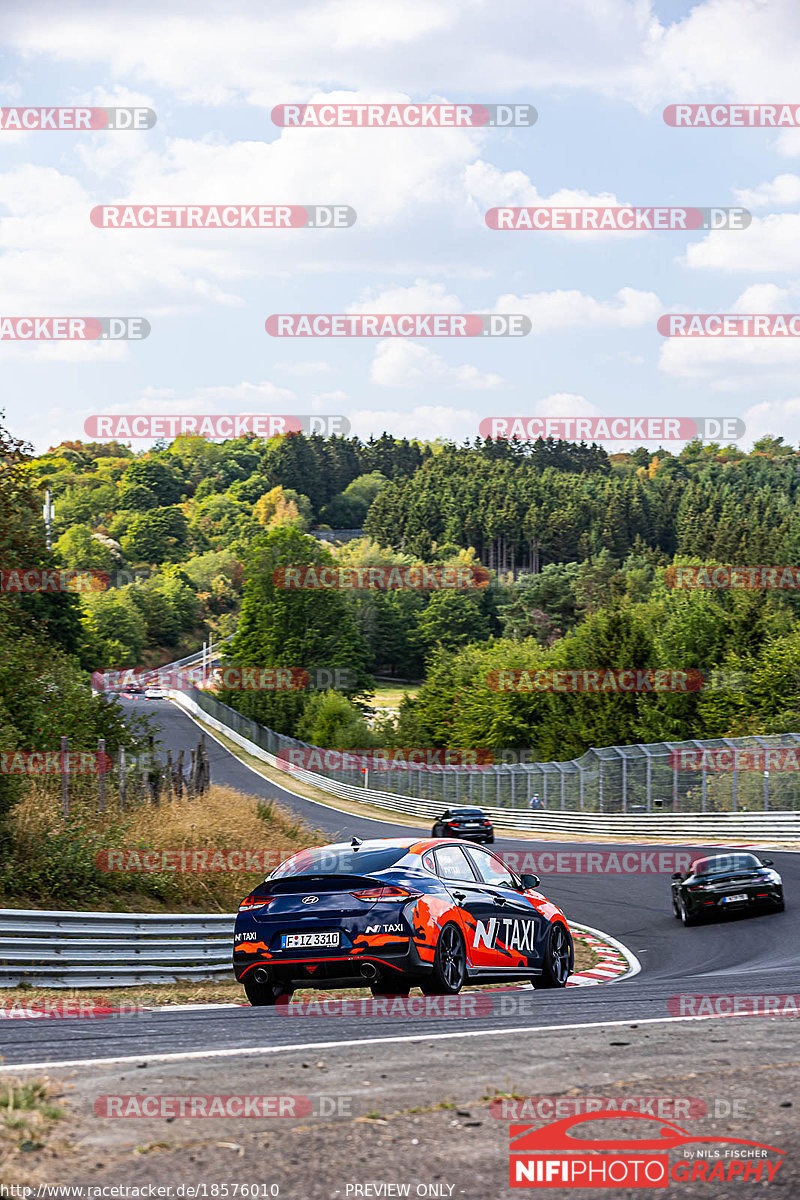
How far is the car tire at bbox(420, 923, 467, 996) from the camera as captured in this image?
9945mm

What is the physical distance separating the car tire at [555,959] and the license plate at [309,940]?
2683 millimetres

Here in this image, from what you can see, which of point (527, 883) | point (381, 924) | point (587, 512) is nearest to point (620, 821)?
point (527, 883)

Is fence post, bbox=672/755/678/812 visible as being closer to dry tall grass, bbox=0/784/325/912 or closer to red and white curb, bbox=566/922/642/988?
red and white curb, bbox=566/922/642/988

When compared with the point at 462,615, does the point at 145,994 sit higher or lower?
lower

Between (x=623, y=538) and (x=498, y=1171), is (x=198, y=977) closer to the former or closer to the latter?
(x=498, y=1171)

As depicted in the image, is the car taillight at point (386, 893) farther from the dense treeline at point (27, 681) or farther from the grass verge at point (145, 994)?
the dense treeline at point (27, 681)

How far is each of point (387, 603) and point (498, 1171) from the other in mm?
132229

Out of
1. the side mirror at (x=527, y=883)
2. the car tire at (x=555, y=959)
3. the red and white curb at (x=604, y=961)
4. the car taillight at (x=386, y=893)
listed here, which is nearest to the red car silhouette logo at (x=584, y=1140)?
the car taillight at (x=386, y=893)

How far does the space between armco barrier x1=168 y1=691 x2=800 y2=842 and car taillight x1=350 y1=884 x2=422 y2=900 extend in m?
25.9

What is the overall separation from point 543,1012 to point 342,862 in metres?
2.45

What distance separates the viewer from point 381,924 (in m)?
9.82

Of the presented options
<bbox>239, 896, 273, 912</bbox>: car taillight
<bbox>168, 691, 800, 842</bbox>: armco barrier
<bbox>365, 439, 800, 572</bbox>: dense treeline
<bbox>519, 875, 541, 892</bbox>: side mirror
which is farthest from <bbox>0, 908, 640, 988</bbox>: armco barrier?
<bbox>365, 439, 800, 572</bbox>: dense treeline

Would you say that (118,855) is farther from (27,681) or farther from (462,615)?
(462,615)

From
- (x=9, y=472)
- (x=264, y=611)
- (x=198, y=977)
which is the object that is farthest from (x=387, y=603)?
(x=198, y=977)
